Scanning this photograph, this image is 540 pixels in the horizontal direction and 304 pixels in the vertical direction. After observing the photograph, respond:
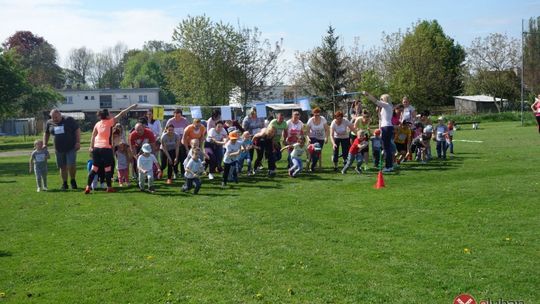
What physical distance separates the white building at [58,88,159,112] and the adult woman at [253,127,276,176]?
68.9 meters

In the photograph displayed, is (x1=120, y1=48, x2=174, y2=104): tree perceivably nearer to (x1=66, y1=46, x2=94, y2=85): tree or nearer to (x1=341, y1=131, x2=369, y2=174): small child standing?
(x1=66, y1=46, x2=94, y2=85): tree

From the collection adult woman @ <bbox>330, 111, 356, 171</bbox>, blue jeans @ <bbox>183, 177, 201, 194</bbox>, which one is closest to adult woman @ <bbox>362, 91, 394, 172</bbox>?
adult woman @ <bbox>330, 111, 356, 171</bbox>

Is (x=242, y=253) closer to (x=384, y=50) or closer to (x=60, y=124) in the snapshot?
(x=60, y=124)

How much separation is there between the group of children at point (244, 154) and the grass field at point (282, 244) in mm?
736

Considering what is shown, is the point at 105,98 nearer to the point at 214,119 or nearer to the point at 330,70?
the point at 330,70

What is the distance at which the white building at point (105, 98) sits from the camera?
271ft

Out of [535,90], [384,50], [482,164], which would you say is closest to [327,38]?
[384,50]

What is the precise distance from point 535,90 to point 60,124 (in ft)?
196

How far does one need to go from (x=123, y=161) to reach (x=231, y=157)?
2.82 m

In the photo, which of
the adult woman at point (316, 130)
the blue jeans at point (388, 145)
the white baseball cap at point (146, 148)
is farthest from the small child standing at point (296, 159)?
the white baseball cap at point (146, 148)

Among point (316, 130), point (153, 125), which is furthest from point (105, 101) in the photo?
point (316, 130)

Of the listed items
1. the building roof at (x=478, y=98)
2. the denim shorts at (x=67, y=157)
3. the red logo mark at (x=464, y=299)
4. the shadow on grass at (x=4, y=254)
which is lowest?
the shadow on grass at (x=4, y=254)

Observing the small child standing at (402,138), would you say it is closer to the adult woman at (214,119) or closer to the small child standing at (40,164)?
the adult woman at (214,119)

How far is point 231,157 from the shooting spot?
13836mm
